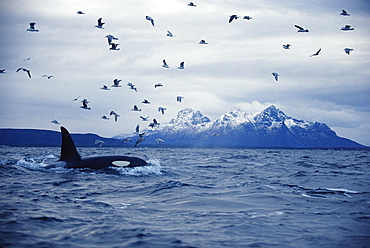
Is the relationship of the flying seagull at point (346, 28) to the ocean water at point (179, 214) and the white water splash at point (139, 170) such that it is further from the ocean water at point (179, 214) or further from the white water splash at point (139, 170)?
the white water splash at point (139, 170)

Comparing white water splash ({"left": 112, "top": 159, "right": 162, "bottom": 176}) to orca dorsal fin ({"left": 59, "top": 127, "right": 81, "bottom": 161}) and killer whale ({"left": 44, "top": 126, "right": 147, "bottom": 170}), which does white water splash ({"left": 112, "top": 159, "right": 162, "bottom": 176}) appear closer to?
killer whale ({"left": 44, "top": 126, "right": 147, "bottom": 170})

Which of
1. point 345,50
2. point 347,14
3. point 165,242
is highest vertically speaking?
point 347,14

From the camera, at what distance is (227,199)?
39.7 feet

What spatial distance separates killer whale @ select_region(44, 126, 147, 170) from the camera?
20.5 meters

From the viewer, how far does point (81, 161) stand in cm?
2073

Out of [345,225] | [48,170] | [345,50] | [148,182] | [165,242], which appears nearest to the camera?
[165,242]

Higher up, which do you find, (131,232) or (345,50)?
(345,50)

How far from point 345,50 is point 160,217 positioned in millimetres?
23566

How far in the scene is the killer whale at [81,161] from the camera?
2047 centimetres

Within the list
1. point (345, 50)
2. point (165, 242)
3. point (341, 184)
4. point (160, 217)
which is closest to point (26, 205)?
point (160, 217)

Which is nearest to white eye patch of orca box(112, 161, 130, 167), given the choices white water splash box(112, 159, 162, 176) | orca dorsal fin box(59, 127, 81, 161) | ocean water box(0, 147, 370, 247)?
white water splash box(112, 159, 162, 176)

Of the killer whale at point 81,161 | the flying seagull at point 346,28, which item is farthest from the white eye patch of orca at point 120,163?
the flying seagull at point 346,28

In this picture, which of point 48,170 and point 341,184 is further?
point 48,170

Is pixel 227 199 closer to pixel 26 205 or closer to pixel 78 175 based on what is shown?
pixel 26 205
